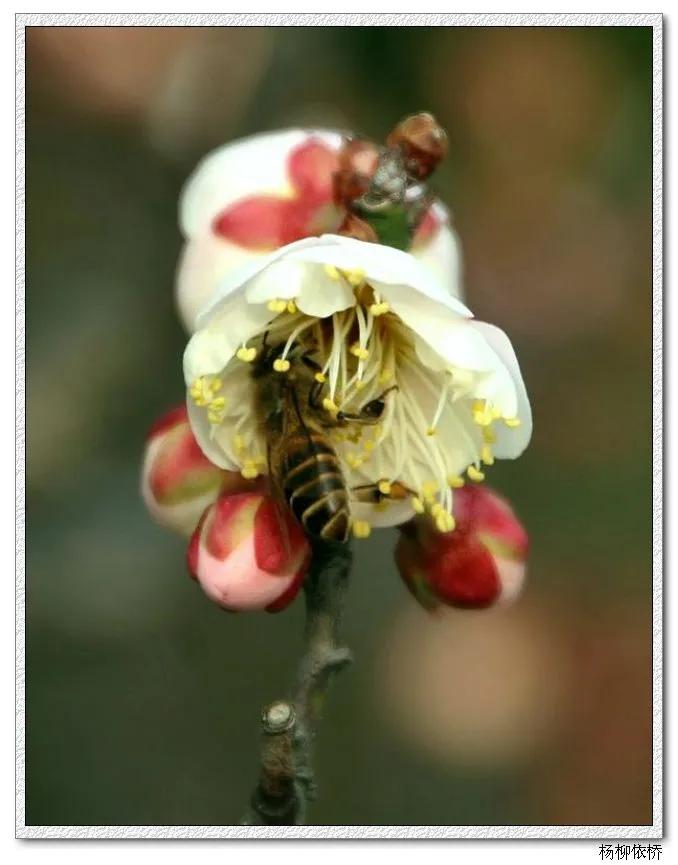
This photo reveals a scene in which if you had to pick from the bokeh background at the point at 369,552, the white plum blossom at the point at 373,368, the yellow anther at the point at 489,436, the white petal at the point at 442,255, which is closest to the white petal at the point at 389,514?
the white plum blossom at the point at 373,368

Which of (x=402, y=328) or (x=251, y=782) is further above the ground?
(x=402, y=328)

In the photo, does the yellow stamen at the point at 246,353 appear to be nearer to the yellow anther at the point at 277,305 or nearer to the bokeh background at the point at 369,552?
the yellow anther at the point at 277,305

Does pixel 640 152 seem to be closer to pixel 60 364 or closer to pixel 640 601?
pixel 640 601

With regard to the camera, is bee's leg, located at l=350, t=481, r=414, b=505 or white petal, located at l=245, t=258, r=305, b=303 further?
bee's leg, located at l=350, t=481, r=414, b=505

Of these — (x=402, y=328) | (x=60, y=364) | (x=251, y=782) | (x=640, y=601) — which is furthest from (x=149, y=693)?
(x=402, y=328)

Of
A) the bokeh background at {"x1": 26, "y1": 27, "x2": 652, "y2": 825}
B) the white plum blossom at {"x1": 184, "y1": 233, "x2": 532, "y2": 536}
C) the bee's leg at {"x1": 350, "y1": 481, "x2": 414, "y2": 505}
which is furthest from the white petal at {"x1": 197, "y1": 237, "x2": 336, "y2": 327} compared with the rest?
the bokeh background at {"x1": 26, "y1": 27, "x2": 652, "y2": 825}

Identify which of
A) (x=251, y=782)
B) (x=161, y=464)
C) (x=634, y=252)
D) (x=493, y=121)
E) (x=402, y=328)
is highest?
(x=493, y=121)

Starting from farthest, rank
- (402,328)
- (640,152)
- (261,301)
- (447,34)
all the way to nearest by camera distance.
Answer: (640,152) → (447,34) → (402,328) → (261,301)

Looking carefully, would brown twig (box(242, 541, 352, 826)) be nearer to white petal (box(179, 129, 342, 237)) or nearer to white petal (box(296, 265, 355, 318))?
white petal (box(296, 265, 355, 318))
